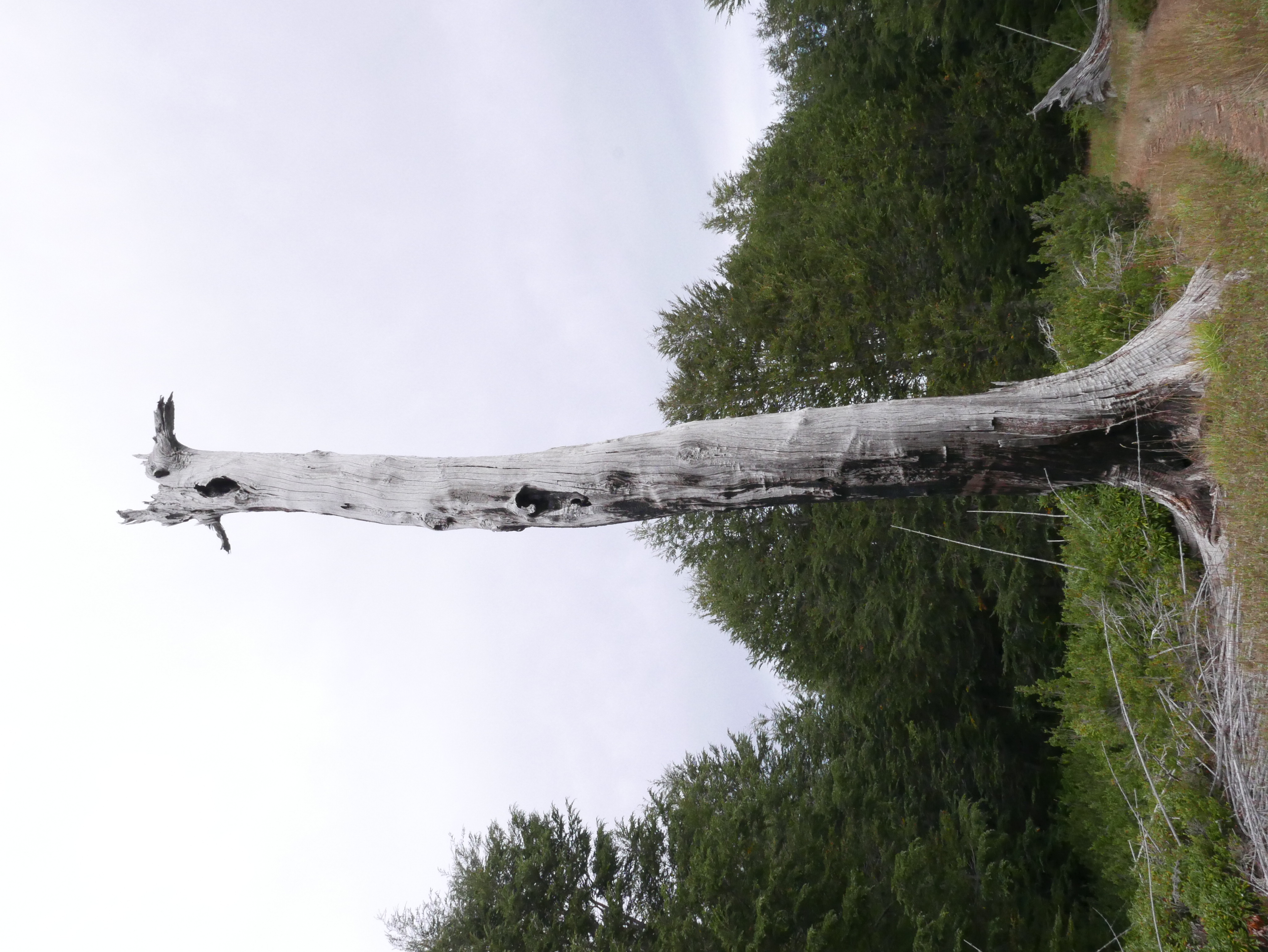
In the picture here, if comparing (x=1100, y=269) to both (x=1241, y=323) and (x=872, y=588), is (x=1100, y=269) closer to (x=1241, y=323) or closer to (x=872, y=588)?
(x=1241, y=323)

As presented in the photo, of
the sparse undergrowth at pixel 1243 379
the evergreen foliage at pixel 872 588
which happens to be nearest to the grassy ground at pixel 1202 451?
the sparse undergrowth at pixel 1243 379

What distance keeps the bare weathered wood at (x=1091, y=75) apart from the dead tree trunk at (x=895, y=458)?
17.8 ft

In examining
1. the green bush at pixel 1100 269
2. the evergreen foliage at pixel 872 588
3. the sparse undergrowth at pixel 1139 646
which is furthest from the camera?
the evergreen foliage at pixel 872 588

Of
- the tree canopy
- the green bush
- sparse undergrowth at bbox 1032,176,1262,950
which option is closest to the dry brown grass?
sparse undergrowth at bbox 1032,176,1262,950

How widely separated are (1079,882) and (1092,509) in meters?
9.48

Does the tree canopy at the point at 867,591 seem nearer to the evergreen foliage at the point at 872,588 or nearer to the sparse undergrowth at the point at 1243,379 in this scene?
the evergreen foliage at the point at 872,588

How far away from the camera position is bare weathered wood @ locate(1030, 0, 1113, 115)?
9.30 m

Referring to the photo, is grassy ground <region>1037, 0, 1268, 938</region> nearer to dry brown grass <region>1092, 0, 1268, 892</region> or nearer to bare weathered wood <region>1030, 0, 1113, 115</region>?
dry brown grass <region>1092, 0, 1268, 892</region>

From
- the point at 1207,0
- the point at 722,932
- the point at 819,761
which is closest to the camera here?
the point at 1207,0

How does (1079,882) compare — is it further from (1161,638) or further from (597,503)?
(597,503)

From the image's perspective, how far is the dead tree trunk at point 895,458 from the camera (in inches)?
220

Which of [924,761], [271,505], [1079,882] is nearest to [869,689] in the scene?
[924,761]

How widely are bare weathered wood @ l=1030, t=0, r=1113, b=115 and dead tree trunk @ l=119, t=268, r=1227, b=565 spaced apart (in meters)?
5.43

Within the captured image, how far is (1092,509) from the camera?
7.25 meters
